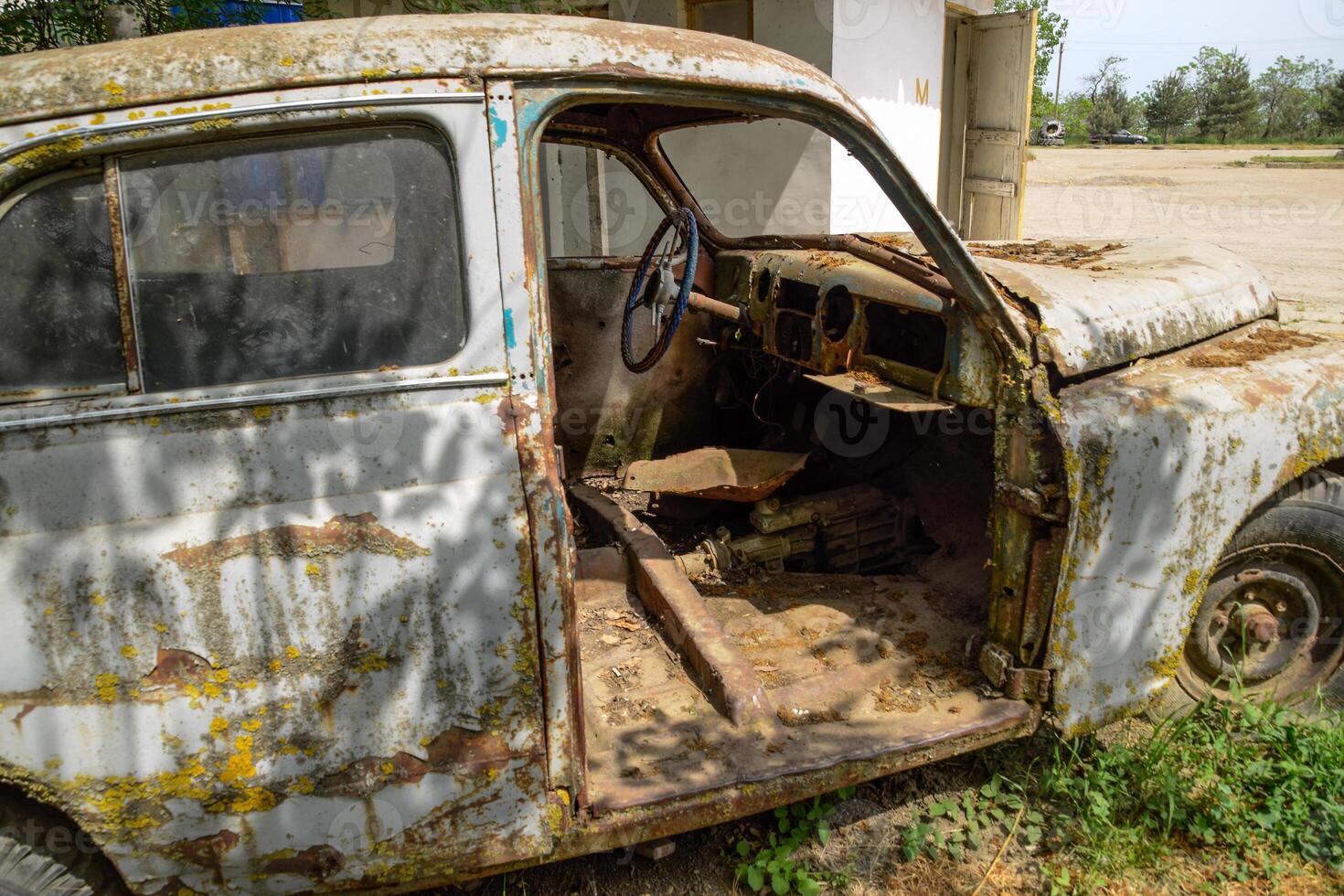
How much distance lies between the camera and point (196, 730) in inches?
67.7

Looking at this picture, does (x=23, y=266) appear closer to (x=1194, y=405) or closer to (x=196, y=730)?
(x=196, y=730)

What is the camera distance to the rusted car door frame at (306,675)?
165 cm

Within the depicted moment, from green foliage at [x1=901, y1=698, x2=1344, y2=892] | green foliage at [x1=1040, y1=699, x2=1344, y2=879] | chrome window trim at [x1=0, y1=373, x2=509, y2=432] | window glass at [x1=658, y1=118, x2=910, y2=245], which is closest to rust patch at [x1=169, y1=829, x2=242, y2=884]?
chrome window trim at [x1=0, y1=373, x2=509, y2=432]

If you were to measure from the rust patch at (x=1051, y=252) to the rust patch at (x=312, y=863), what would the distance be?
268cm

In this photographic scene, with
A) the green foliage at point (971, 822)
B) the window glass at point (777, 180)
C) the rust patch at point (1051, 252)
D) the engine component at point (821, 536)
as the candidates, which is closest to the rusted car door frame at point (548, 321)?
the green foliage at point (971, 822)

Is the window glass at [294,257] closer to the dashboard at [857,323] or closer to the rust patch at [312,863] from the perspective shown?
the rust patch at [312,863]

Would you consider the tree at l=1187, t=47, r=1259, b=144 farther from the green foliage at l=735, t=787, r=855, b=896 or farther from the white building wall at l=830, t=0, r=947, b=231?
the green foliage at l=735, t=787, r=855, b=896

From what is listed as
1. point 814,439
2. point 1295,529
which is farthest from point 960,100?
point 1295,529

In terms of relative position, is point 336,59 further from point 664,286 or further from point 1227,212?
point 1227,212

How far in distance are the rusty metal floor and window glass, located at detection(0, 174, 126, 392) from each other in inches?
53.6

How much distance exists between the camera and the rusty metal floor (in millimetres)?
2180

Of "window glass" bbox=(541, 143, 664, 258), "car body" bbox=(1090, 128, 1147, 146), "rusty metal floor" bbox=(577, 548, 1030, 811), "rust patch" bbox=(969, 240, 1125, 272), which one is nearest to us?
"rusty metal floor" bbox=(577, 548, 1030, 811)

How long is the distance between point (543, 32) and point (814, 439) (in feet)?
7.58

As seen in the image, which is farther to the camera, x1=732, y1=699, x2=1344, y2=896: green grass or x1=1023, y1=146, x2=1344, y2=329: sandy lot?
x1=1023, y1=146, x2=1344, y2=329: sandy lot
